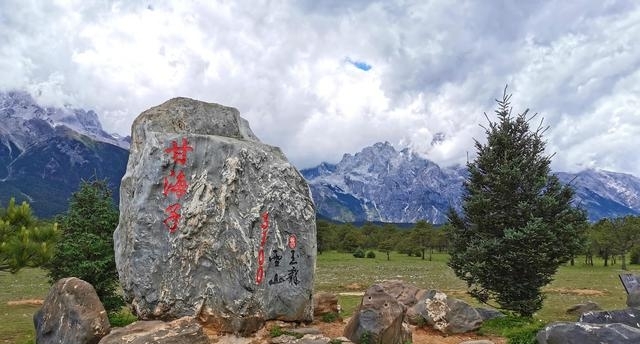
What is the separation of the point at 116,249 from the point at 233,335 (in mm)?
6236

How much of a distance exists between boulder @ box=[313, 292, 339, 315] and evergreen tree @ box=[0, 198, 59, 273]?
36.7 feet

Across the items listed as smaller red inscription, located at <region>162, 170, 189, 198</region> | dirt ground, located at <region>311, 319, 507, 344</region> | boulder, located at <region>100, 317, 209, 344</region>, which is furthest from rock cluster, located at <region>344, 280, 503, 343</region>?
smaller red inscription, located at <region>162, 170, 189, 198</region>

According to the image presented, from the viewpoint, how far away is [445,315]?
21859 mm

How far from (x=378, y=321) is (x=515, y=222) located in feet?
30.9

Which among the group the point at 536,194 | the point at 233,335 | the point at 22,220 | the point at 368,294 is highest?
the point at 536,194

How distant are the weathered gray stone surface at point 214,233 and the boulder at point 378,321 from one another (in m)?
2.42

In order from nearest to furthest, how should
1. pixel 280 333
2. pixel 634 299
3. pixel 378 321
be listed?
pixel 378 321
pixel 280 333
pixel 634 299

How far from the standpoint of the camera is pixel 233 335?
17547mm

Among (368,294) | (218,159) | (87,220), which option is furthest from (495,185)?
(87,220)

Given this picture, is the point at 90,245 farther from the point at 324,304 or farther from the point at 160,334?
the point at 324,304

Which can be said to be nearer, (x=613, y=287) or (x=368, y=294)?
(x=368, y=294)

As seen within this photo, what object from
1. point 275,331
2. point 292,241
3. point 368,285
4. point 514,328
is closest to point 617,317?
point 514,328

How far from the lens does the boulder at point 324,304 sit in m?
22.7

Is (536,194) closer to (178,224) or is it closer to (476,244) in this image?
(476,244)
